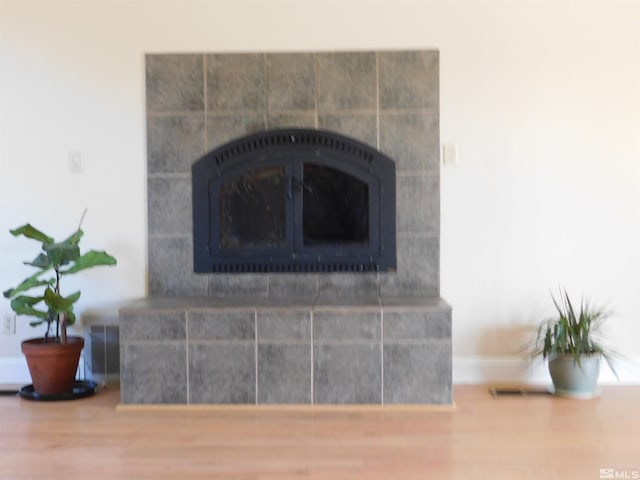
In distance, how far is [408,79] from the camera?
3.37 meters

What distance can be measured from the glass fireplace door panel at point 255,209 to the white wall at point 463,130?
43 cm

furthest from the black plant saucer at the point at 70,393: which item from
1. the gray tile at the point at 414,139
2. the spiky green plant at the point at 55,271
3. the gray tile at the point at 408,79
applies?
the gray tile at the point at 408,79

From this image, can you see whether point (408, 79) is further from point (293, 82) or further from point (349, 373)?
point (349, 373)

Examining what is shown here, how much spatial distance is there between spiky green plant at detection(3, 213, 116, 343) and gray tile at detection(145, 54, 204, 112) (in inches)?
29.8

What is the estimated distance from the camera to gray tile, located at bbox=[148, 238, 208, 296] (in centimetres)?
343

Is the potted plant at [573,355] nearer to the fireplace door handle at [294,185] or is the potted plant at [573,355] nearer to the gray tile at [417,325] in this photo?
the gray tile at [417,325]

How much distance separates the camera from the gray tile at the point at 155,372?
2.96 metres

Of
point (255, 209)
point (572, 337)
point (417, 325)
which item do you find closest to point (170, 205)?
point (255, 209)

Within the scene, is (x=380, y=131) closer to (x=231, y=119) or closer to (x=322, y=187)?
(x=322, y=187)

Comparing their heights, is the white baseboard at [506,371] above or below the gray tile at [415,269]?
below

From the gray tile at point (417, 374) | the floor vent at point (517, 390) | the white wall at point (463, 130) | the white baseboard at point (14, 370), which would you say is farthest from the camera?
the white baseboard at point (14, 370)

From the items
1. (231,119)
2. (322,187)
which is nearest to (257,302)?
(322,187)

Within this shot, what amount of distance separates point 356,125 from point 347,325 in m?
1.02

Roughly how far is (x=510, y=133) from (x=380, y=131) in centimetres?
63
